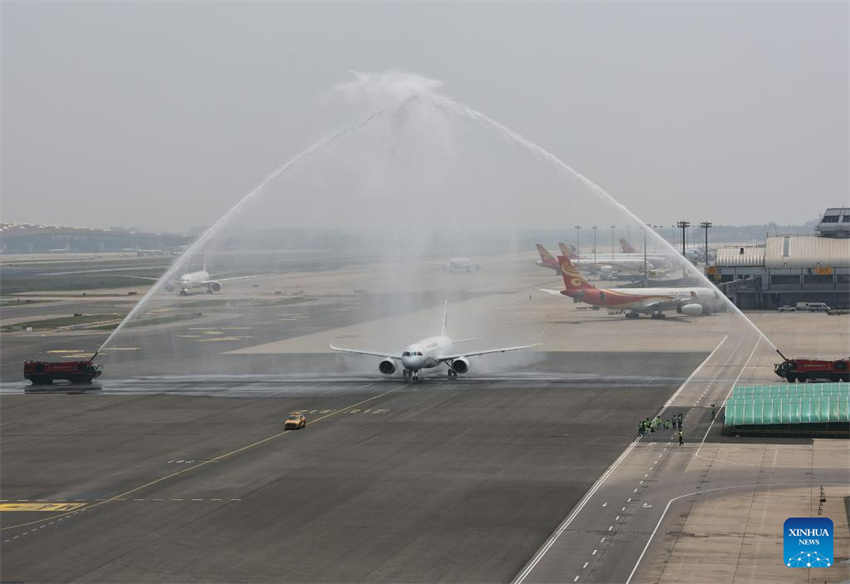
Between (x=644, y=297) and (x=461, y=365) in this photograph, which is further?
(x=644, y=297)

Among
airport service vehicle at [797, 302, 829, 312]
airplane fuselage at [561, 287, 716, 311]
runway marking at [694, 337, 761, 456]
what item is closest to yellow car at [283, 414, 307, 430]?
runway marking at [694, 337, 761, 456]

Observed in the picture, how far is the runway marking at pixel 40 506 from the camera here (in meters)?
54.1

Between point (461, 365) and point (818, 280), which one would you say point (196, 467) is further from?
point (818, 280)

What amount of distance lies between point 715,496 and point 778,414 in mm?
18269

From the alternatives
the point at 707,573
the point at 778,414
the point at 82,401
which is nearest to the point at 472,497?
the point at 707,573

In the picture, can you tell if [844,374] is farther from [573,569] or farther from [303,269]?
[303,269]

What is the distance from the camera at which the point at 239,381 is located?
98188 mm

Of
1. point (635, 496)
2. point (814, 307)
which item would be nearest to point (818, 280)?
point (814, 307)

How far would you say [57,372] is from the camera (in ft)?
323

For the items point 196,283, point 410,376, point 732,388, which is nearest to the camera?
point 732,388

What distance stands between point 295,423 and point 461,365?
2462 cm

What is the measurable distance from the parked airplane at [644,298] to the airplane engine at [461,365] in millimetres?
59730

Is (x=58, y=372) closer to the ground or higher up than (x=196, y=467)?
higher up

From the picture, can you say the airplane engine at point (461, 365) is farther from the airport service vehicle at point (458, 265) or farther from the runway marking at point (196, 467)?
the airport service vehicle at point (458, 265)
